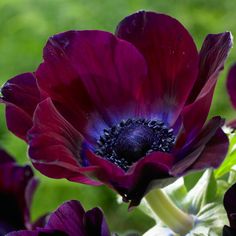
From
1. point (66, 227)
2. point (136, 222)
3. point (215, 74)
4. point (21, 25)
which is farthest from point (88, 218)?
point (21, 25)

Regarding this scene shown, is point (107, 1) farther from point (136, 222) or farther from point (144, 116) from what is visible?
point (144, 116)

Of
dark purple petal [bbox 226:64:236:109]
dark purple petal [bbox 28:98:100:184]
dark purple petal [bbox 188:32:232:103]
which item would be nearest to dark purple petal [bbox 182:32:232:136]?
dark purple petal [bbox 188:32:232:103]

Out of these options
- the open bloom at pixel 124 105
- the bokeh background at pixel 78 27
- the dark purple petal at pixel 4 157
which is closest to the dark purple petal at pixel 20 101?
the open bloom at pixel 124 105

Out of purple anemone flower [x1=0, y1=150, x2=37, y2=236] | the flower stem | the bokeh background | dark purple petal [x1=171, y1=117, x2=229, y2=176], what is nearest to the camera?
dark purple petal [x1=171, y1=117, x2=229, y2=176]

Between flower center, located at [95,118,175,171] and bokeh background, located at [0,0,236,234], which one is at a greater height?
flower center, located at [95,118,175,171]

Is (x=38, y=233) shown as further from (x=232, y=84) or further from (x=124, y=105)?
(x=232, y=84)

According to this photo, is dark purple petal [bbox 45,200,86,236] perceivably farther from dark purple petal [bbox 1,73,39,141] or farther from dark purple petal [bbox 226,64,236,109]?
dark purple petal [bbox 226,64,236,109]

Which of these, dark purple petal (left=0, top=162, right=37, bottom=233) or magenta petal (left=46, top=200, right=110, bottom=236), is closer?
magenta petal (left=46, top=200, right=110, bottom=236)

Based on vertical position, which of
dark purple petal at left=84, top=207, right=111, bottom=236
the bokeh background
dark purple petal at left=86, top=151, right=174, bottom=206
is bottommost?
the bokeh background
